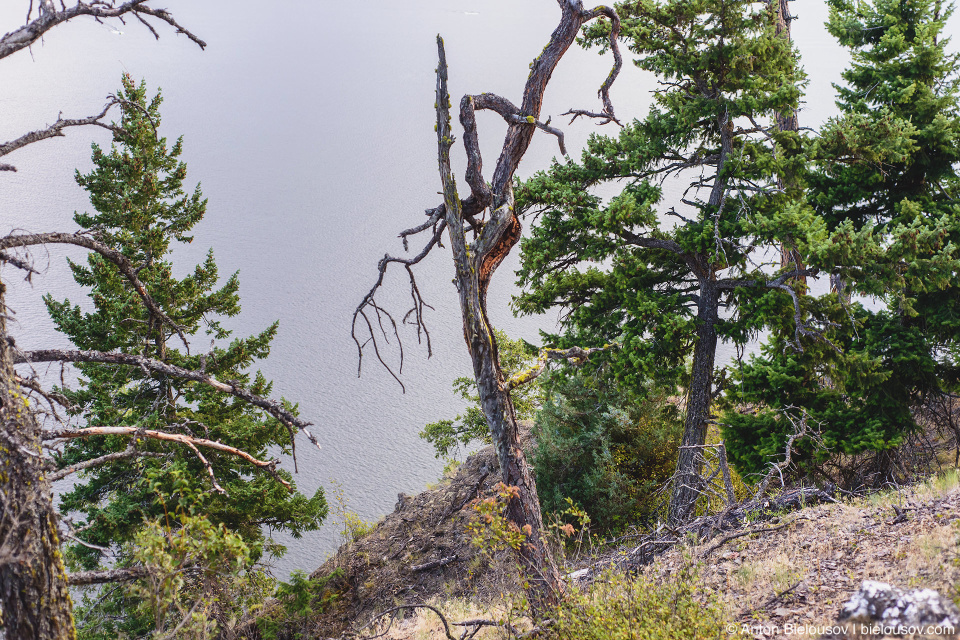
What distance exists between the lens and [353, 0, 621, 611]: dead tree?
200 inches

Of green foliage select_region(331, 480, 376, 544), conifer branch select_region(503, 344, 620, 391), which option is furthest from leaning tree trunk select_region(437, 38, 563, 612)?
green foliage select_region(331, 480, 376, 544)

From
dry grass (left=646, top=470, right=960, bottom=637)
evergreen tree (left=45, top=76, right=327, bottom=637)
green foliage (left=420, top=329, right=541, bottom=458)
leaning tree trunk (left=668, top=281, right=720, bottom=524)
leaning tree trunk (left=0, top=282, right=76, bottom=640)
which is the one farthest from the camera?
green foliage (left=420, top=329, right=541, bottom=458)

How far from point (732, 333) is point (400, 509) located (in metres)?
8.19

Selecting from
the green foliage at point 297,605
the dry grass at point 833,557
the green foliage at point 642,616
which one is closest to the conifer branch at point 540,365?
the green foliage at point 642,616

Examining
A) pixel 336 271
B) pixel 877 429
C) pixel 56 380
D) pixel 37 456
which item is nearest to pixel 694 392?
pixel 877 429

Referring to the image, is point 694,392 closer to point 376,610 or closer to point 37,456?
point 376,610

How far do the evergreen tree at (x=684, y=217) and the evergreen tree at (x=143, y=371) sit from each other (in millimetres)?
4938

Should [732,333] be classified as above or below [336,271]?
below

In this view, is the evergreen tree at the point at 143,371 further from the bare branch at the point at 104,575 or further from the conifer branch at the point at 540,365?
the conifer branch at the point at 540,365

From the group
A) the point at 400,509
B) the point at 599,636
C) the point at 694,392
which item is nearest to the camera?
the point at 599,636

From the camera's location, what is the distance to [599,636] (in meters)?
4.40

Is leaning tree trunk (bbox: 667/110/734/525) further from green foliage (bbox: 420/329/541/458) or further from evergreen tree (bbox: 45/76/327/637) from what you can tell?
evergreen tree (bbox: 45/76/327/637)

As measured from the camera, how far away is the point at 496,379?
538 centimetres

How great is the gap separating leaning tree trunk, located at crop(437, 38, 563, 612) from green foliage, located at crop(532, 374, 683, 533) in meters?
6.62
